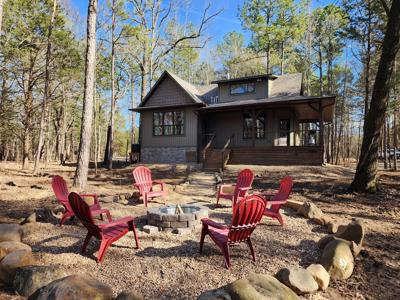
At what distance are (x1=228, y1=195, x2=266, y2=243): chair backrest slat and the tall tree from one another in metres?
6.61

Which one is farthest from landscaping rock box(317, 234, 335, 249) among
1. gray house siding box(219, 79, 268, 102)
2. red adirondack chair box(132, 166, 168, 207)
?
gray house siding box(219, 79, 268, 102)

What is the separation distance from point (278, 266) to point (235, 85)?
1621cm

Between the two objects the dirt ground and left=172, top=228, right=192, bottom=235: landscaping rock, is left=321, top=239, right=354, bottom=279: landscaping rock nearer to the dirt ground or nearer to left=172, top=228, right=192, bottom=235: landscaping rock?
the dirt ground

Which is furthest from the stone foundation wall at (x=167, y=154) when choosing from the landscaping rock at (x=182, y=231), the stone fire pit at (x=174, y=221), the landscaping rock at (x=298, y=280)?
the landscaping rock at (x=298, y=280)

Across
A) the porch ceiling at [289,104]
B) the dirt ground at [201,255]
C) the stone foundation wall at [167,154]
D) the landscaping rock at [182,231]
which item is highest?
the porch ceiling at [289,104]

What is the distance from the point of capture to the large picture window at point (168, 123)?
62.2 feet

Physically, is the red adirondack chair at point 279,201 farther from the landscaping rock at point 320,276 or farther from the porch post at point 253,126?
the porch post at point 253,126

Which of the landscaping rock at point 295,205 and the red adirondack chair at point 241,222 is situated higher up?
the red adirondack chair at point 241,222

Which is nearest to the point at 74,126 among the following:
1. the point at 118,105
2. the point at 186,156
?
the point at 118,105

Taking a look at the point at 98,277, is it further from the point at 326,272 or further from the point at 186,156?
the point at 186,156

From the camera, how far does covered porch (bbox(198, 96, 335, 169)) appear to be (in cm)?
1520

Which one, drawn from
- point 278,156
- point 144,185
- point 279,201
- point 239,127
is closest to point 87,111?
point 144,185

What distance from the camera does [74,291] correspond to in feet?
9.25

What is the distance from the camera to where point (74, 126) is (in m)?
39.6
